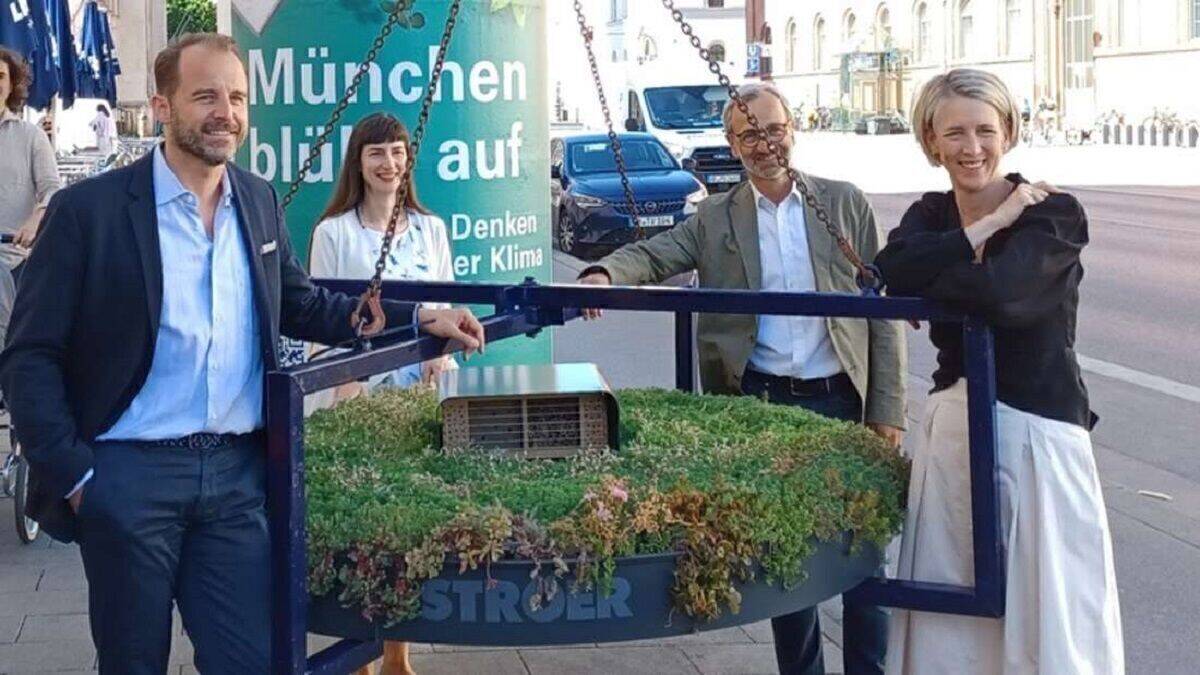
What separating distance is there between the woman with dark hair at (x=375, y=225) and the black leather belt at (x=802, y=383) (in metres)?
1.19

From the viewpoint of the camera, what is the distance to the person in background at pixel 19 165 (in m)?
7.53

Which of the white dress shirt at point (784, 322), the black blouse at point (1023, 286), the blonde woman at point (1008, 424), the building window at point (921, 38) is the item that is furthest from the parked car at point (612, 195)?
the building window at point (921, 38)

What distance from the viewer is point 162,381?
362 centimetres

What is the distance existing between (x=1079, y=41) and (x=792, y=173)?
72.6m

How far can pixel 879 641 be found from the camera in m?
4.69

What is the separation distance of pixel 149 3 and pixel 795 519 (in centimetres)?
6868

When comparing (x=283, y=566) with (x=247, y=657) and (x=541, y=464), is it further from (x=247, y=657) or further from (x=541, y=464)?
(x=541, y=464)

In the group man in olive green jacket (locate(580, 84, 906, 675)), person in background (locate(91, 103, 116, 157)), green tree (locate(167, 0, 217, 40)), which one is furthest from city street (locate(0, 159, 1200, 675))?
green tree (locate(167, 0, 217, 40))

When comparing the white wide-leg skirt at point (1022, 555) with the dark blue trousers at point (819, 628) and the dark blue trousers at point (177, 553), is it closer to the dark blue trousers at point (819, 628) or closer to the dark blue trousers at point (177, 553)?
the dark blue trousers at point (819, 628)

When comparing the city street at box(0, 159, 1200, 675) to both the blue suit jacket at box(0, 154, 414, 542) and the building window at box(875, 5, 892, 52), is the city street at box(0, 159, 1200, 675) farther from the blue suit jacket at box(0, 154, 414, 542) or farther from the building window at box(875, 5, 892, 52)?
the building window at box(875, 5, 892, 52)

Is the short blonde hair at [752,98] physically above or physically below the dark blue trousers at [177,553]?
above

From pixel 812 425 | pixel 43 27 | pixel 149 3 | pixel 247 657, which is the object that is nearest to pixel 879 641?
pixel 812 425

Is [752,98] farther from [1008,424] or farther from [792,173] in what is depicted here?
[1008,424]

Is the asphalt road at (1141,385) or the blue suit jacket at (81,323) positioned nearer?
the blue suit jacket at (81,323)
